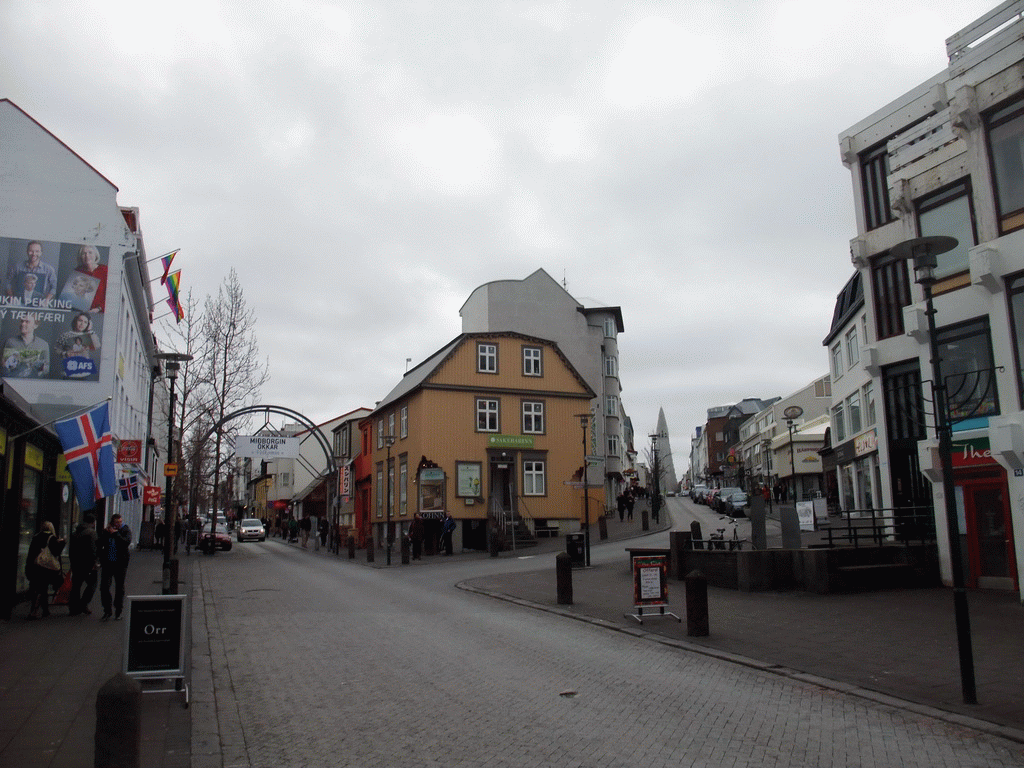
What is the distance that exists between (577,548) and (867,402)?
497 inches

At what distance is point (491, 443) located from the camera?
1548 inches

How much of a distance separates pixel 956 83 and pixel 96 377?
26.8 meters

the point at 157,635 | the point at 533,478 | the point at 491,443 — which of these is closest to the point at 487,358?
the point at 491,443

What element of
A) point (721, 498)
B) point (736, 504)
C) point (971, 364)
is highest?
point (971, 364)

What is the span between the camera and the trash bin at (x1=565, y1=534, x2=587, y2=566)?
25.1 m

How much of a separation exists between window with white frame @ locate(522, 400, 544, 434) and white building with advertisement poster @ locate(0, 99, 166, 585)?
17.6 m

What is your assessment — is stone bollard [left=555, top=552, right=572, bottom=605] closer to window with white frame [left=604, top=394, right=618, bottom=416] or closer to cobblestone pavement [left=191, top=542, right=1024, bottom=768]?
cobblestone pavement [left=191, top=542, right=1024, bottom=768]

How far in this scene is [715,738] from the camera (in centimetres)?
726

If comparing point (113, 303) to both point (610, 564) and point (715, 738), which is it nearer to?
point (610, 564)

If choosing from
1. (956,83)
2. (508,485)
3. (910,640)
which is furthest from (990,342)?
(508,485)

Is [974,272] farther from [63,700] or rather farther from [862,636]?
[63,700]

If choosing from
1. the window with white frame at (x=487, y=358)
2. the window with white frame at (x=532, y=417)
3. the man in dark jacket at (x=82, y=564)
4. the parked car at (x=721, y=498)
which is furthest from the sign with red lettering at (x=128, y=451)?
the parked car at (x=721, y=498)

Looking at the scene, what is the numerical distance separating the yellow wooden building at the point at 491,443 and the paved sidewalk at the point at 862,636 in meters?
17.3

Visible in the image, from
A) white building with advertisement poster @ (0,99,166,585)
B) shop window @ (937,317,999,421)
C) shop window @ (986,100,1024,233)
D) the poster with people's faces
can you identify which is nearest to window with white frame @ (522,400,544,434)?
white building with advertisement poster @ (0,99,166,585)
